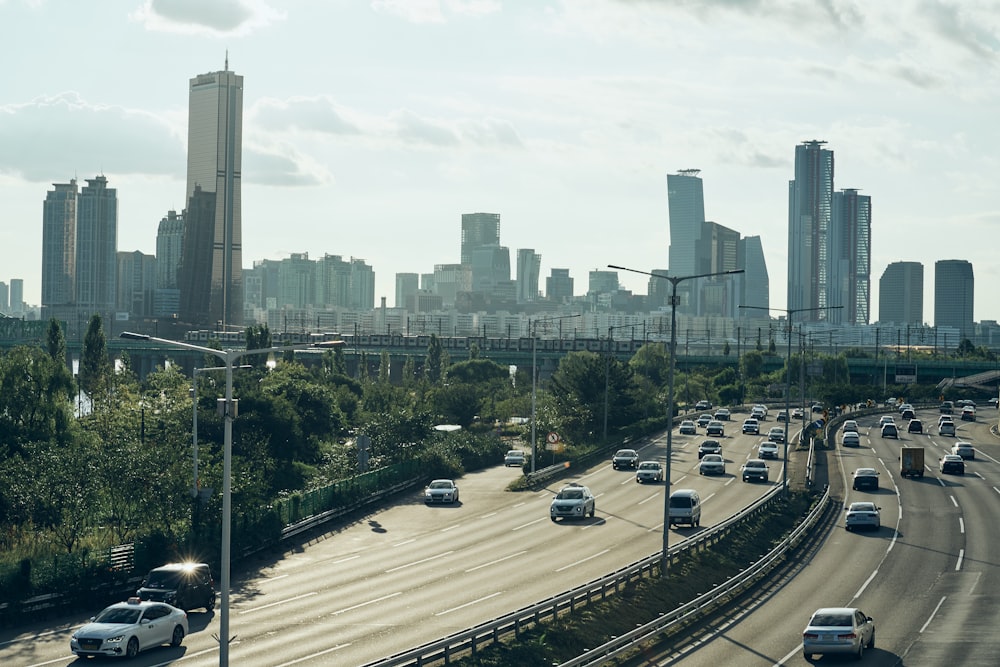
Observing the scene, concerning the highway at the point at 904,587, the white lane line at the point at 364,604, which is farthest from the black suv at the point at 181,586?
the highway at the point at 904,587

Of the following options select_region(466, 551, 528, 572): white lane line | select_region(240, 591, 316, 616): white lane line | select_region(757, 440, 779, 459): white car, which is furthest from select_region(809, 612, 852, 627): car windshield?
select_region(757, 440, 779, 459): white car

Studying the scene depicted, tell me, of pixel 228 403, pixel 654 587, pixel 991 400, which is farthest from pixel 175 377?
pixel 991 400

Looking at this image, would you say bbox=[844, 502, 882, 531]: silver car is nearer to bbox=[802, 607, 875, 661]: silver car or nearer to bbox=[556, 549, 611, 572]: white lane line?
bbox=[556, 549, 611, 572]: white lane line

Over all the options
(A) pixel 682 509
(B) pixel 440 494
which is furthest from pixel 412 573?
(B) pixel 440 494

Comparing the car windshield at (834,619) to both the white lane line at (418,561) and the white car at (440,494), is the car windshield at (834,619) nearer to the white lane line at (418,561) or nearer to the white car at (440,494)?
the white lane line at (418,561)

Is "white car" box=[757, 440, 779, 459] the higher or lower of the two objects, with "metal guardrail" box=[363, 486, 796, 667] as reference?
lower
